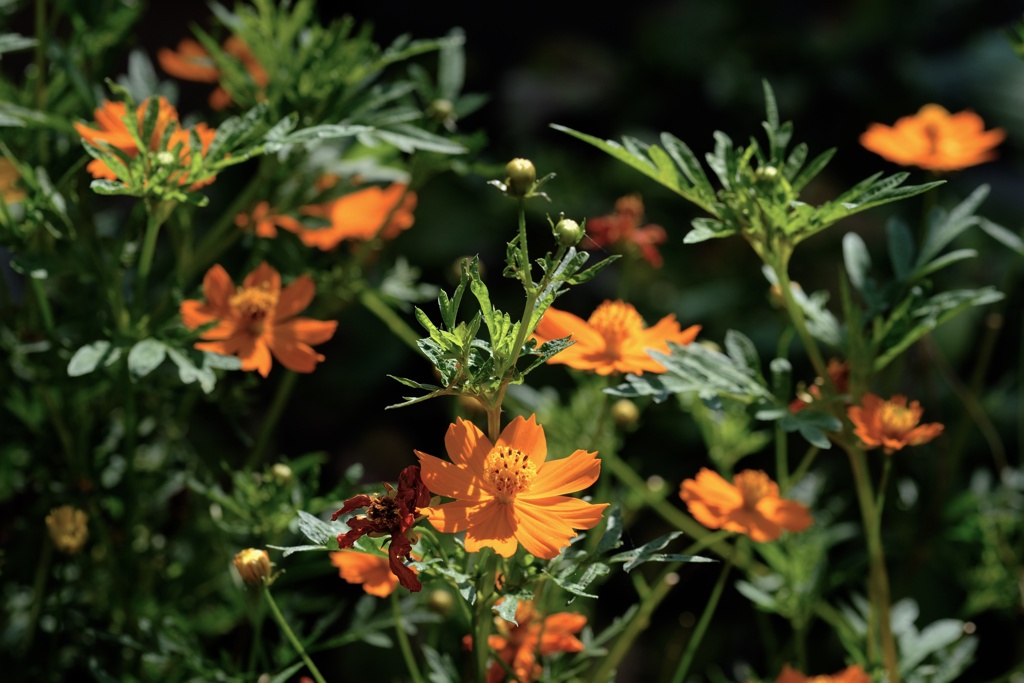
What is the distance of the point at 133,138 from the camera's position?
689 mm

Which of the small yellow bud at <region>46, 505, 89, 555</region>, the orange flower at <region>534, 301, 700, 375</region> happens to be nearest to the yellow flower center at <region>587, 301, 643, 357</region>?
the orange flower at <region>534, 301, 700, 375</region>

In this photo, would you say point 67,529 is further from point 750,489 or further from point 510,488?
point 750,489

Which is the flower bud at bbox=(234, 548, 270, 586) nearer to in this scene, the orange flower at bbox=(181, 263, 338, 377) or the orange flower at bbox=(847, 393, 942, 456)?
the orange flower at bbox=(181, 263, 338, 377)

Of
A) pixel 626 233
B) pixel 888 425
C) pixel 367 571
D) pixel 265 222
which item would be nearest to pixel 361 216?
pixel 265 222

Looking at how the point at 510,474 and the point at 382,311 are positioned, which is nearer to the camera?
the point at 510,474

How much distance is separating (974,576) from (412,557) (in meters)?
0.61

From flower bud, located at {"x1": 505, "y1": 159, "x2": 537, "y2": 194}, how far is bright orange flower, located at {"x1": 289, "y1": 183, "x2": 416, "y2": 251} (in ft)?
0.95

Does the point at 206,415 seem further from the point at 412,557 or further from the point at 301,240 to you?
the point at 412,557

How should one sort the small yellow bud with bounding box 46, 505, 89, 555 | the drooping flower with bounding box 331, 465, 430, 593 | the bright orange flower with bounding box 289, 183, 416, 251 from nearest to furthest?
1. the drooping flower with bounding box 331, 465, 430, 593
2. the small yellow bud with bounding box 46, 505, 89, 555
3. the bright orange flower with bounding box 289, 183, 416, 251

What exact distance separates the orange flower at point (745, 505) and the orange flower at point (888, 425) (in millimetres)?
71

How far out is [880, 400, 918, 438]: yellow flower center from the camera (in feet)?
2.15

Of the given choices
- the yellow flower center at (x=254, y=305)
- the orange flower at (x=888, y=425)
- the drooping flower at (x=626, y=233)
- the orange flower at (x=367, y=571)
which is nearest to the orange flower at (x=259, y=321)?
the yellow flower center at (x=254, y=305)

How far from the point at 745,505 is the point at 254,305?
1.18 feet

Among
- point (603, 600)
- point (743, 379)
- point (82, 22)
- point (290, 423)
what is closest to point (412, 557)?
point (743, 379)
